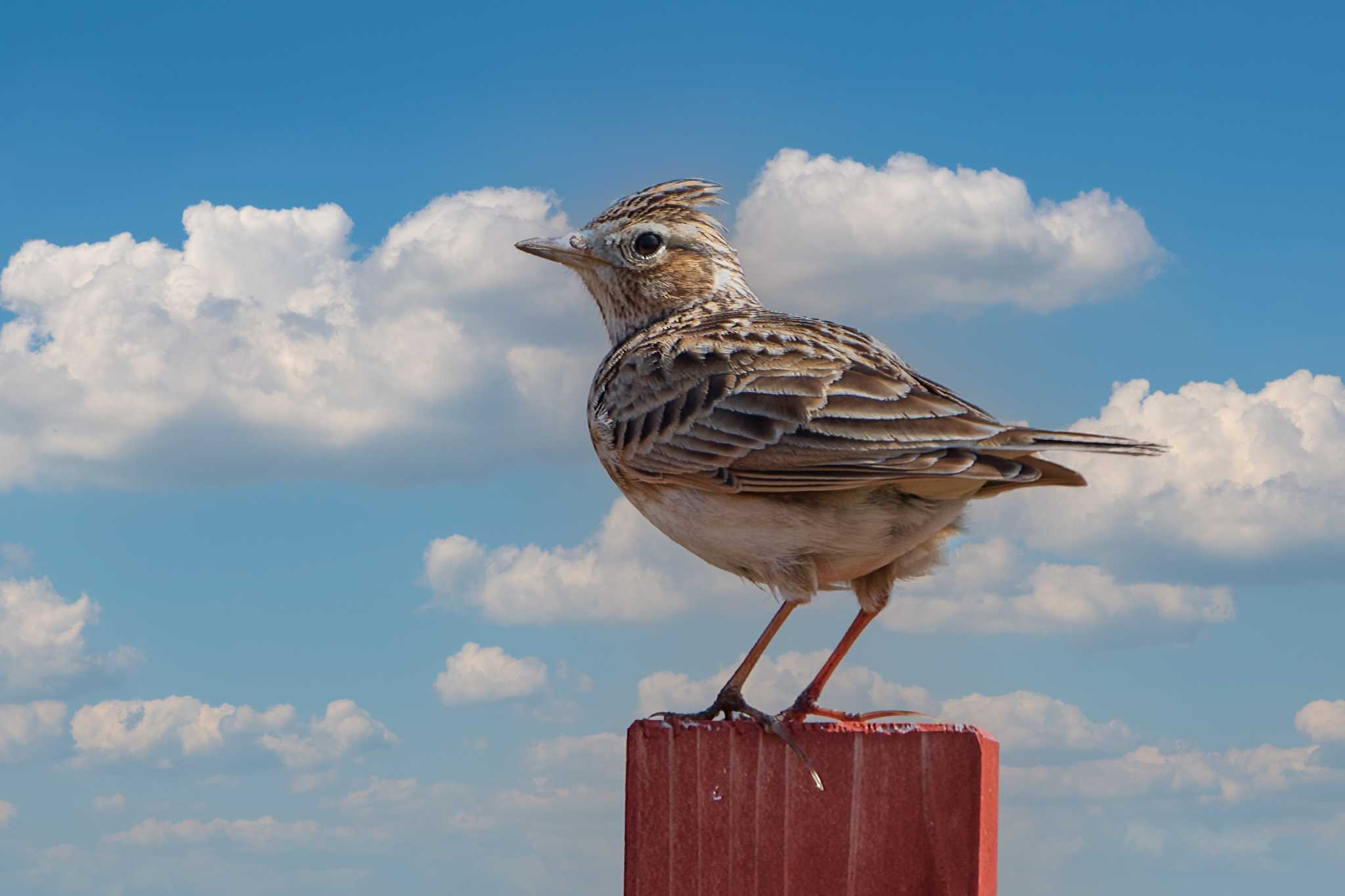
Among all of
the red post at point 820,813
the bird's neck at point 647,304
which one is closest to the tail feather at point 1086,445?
the red post at point 820,813

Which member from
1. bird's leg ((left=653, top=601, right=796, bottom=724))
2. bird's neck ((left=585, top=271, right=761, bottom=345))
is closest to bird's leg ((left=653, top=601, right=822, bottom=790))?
bird's leg ((left=653, top=601, right=796, bottom=724))

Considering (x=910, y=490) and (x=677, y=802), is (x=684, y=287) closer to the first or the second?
(x=910, y=490)

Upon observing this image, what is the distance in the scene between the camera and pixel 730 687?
5.80 metres

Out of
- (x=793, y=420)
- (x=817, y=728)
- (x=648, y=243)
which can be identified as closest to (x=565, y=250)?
(x=648, y=243)

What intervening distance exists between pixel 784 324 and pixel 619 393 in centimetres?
103

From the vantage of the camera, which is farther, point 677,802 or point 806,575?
point 806,575

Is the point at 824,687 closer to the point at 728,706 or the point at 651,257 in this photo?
the point at 728,706

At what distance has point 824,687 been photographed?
6.29 metres

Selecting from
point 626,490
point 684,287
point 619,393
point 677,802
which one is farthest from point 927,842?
point 684,287

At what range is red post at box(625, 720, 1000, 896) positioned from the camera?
14.8ft

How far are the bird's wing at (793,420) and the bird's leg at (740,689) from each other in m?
0.72

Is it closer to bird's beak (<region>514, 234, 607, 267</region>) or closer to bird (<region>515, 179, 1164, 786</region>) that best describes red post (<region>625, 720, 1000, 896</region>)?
bird (<region>515, 179, 1164, 786</region>)

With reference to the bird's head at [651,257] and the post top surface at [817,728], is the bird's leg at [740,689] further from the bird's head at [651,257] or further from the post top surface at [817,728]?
the bird's head at [651,257]

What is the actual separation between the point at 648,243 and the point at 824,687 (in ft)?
11.0
